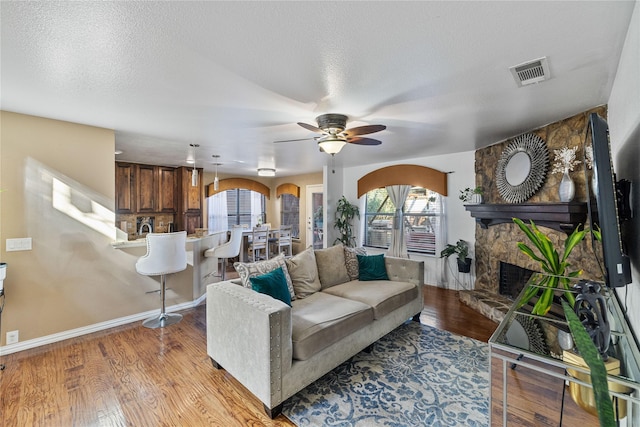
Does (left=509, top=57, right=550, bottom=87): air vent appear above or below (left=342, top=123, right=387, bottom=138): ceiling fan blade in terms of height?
above

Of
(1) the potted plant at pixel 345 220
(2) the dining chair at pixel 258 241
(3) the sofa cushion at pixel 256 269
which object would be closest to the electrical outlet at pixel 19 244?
(3) the sofa cushion at pixel 256 269

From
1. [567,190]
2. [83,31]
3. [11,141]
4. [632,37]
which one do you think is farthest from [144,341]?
[567,190]

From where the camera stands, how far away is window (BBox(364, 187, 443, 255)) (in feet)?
17.0

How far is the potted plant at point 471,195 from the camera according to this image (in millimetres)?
4148

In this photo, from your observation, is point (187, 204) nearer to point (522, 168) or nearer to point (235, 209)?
point (235, 209)

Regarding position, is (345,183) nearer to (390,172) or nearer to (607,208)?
(390,172)

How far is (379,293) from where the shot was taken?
2938mm

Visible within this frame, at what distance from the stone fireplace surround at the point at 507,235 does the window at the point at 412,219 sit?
2.70 feet

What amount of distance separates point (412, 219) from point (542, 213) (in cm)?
255

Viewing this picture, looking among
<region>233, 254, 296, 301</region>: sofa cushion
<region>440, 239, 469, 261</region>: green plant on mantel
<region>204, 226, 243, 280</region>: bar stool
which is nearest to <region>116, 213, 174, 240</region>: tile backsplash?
<region>204, 226, 243, 280</region>: bar stool

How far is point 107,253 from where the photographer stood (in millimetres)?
3211

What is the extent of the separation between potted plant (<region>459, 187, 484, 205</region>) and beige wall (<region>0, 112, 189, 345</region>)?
4781 millimetres

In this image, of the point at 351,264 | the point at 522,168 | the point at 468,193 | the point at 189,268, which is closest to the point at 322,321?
the point at 351,264

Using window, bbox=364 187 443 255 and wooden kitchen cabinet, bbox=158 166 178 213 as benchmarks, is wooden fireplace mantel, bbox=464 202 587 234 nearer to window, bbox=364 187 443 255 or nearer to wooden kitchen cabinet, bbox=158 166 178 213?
window, bbox=364 187 443 255
